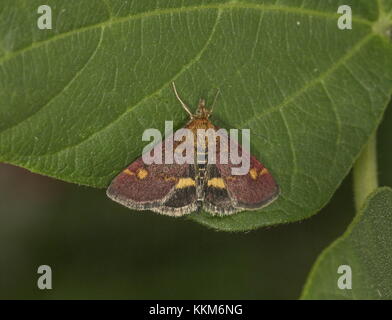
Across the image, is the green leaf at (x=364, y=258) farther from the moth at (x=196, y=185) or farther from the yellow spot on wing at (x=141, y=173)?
the yellow spot on wing at (x=141, y=173)

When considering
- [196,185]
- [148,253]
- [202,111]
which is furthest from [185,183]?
[148,253]

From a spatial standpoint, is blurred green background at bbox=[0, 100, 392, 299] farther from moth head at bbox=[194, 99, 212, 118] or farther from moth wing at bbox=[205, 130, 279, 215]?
moth head at bbox=[194, 99, 212, 118]

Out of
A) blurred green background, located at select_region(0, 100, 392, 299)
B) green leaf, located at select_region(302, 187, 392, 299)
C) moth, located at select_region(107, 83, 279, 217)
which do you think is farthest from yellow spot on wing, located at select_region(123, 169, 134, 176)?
blurred green background, located at select_region(0, 100, 392, 299)

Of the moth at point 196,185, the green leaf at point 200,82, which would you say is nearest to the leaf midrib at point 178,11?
the green leaf at point 200,82

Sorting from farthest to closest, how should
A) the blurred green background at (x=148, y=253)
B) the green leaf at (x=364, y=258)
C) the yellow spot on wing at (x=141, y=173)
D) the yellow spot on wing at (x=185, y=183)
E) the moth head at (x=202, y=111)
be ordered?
the blurred green background at (x=148, y=253)
the yellow spot on wing at (x=185, y=183)
the yellow spot on wing at (x=141, y=173)
the moth head at (x=202, y=111)
the green leaf at (x=364, y=258)
